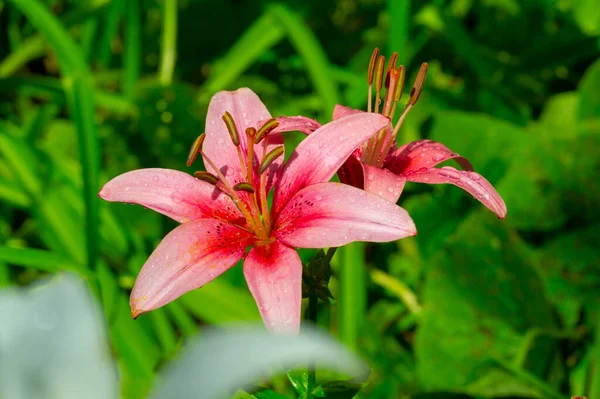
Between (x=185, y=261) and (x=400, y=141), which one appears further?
(x=400, y=141)

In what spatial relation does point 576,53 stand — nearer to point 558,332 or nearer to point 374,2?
point 374,2

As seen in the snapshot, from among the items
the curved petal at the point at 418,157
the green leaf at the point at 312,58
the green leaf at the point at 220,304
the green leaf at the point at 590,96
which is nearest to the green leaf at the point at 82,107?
the green leaf at the point at 220,304

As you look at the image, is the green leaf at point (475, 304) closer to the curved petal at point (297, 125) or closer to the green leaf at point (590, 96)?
the green leaf at point (590, 96)

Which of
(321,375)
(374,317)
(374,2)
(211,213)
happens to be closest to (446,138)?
(374,317)

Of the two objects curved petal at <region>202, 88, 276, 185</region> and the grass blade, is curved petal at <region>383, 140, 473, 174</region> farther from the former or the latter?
the grass blade

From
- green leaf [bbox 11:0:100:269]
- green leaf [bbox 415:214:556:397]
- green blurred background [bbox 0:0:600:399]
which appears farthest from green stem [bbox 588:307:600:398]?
green leaf [bbox 11:0:100:269]

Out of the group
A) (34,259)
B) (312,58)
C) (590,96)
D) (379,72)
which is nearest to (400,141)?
(312,58)

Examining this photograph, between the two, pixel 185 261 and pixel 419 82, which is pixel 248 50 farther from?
pixel 185 261
